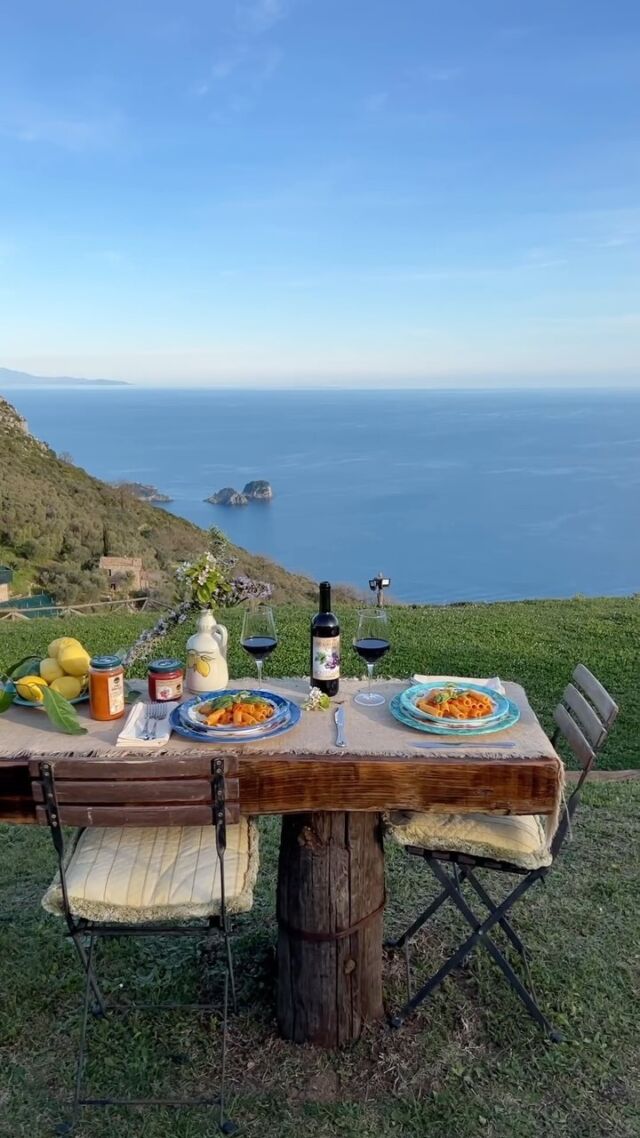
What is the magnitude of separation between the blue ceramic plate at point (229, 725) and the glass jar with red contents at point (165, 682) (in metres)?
0.07

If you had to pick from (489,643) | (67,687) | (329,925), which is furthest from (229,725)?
(489,643)

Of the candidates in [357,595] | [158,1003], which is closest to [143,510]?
[357,595]

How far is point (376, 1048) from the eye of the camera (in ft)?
7.54

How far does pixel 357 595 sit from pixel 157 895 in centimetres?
1731

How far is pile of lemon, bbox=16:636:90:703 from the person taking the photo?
7.46ft

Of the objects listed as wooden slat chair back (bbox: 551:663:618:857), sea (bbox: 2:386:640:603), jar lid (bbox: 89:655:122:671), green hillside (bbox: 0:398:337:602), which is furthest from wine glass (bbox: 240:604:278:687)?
green hillside (bbox: 0:398:337:602)

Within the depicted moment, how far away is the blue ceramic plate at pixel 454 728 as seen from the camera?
2.04 meters

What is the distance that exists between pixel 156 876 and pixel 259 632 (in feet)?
2.35

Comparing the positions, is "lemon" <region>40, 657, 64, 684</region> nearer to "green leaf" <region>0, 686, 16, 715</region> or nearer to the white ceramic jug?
"green leaf" <region>0, 686, 16, 715</region>

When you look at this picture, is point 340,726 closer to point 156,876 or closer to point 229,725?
point 229,725

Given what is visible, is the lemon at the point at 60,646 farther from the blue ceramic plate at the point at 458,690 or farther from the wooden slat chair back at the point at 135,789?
the blue ceramic plate at the point at 458,690

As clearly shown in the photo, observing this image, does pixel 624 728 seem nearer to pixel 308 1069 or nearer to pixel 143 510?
pixel 308 1069

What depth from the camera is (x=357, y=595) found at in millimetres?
19281

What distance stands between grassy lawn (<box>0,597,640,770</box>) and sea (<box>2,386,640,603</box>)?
612 cm
